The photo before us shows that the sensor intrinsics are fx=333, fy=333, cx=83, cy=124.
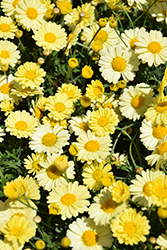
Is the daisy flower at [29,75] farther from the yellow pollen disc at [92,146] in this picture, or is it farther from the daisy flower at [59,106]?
the yellow pollen disc at [92,146]

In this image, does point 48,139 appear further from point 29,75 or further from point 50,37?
point 50,37

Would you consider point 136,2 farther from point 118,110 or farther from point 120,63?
point 118,110

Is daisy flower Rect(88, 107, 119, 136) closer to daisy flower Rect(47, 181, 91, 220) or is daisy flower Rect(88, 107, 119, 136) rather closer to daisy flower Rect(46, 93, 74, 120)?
daisy flower Rect(46, 93, 74, 120)

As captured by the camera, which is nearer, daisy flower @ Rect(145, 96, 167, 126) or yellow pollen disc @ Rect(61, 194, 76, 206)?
yellow pollen disc @ Rect(61, 194, 76, 206)

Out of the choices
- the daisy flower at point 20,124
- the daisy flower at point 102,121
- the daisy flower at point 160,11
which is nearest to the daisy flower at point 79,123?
the daisy flower at point 102,121

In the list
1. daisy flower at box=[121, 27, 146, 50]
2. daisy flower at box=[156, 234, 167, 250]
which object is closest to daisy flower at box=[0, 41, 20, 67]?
daisy flower at box=[121, 27, 146, 50]

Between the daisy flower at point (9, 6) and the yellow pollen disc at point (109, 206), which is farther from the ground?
the daisy flower at point (9, 6)
